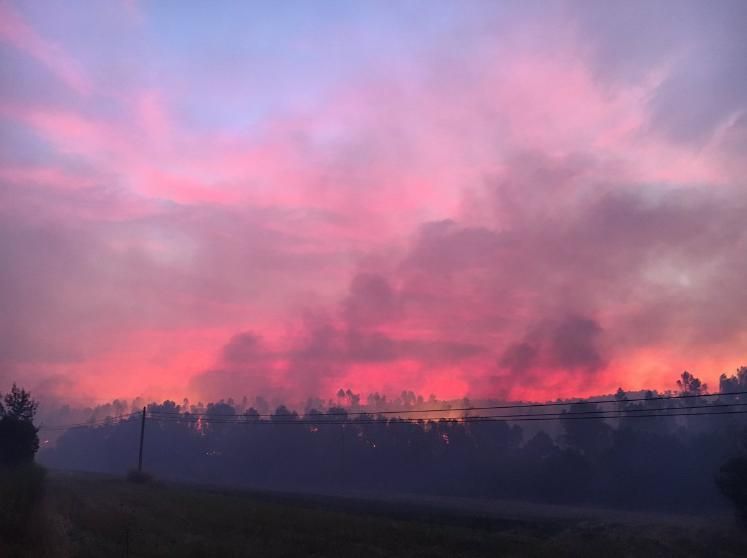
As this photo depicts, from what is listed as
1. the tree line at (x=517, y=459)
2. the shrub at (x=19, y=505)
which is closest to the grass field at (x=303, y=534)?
the shrub at (x=19, y=505)

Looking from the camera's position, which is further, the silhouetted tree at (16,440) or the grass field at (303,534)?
the silhouetted tree at (16,440)

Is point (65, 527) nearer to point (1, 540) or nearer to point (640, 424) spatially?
point (1, 540)

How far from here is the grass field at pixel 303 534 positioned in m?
36.4

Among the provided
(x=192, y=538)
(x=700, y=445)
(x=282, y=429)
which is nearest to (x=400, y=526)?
(x=192, y=538)

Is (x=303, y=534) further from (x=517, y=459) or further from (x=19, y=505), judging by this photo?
(x=517, y=459)

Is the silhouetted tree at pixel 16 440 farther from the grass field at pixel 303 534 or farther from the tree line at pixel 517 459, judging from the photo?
the tree line at pixel 517 459

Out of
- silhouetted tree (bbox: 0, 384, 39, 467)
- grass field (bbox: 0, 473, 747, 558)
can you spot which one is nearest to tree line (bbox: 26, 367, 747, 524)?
grass field (bbox: 0, 473, 747, 558)

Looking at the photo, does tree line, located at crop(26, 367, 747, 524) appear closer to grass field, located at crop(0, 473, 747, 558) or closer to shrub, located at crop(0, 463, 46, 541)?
grass field, located at crop(0, 473, 747, 558)

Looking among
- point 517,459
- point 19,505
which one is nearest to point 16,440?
point 19,505

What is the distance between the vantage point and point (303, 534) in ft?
155

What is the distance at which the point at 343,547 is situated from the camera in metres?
42.5

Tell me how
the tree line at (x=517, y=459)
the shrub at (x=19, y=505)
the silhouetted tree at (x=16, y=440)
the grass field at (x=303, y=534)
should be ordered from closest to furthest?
the shrub at (x=19, y=505)
the grass field at (x=303, y=534)
the silhouetted tree at (x=16, y=440)
the tree line at (x=517, y=459)

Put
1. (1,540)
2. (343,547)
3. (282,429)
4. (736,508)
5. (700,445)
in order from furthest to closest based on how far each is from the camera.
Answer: (282,429)
(700,445)
(736,508)
(343,547)
(1,540)

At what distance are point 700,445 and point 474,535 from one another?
243 ft
